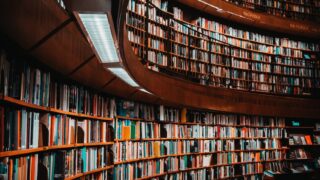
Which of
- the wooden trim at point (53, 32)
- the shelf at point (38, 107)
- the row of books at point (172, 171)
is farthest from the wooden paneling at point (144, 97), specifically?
the wooden trim at point (53, 32)

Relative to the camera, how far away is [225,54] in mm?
7703

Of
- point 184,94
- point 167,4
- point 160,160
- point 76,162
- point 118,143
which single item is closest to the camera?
point 76,162

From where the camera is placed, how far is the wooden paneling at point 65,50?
6.63 ft

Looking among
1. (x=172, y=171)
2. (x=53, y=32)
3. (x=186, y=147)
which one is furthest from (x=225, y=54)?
(x=53, y=32)

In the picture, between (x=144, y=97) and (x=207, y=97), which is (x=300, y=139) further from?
(x=144, y=97)

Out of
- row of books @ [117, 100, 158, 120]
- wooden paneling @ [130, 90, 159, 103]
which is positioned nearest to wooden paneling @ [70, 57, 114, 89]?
wooden paneling @ [130, 90, 159, 103]

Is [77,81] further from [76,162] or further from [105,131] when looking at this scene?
[105,131]

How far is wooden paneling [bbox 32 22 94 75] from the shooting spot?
6.63ft

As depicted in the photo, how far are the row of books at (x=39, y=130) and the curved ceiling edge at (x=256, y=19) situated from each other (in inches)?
173

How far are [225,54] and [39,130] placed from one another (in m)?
5.90

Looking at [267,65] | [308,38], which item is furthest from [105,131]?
[308,38]

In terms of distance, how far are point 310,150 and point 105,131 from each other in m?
6.48

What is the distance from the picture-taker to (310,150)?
8.76m

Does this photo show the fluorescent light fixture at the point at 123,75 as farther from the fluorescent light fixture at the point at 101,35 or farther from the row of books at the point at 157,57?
the row of books at the point at 157,57
